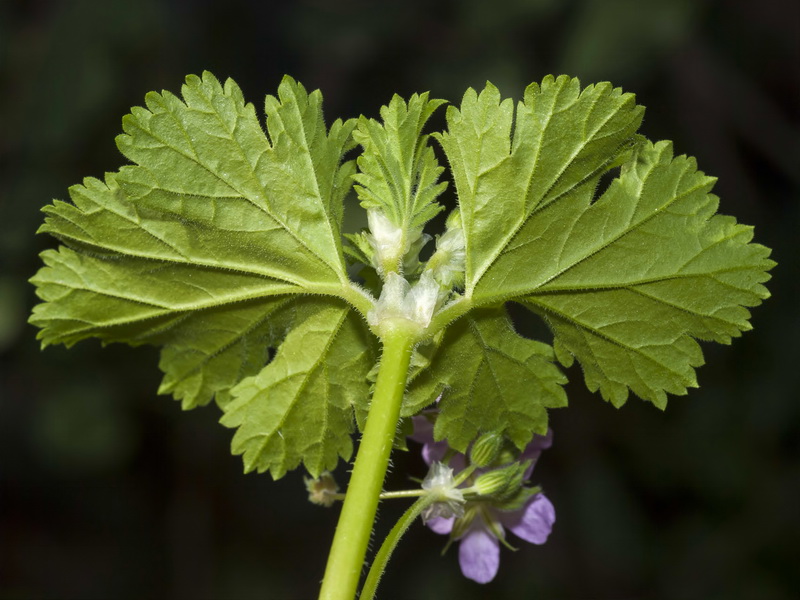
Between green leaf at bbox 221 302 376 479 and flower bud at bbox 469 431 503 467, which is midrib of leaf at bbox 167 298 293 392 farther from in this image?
flower bud at bbox 469 431 503 467

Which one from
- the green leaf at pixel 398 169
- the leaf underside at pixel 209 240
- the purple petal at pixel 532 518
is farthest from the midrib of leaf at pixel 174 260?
the purple petal at pixel 532 518

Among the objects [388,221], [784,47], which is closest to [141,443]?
[784,47]

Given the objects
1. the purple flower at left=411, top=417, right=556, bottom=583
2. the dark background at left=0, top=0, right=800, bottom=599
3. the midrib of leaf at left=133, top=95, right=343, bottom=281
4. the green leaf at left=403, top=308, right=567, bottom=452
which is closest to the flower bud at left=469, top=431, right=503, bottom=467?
the green leaf at left=403, top=308, right=567, bottom=452

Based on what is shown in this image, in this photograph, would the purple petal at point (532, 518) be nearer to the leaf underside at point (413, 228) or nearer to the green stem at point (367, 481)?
the leaf underside at point (413, 228)

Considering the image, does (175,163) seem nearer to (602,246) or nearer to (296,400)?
(296,400)

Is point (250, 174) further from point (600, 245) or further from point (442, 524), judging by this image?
point (442, 524)

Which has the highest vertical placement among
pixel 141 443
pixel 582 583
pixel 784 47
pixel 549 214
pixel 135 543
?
pixel 784 47

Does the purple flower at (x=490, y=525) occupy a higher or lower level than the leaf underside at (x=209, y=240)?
lower
